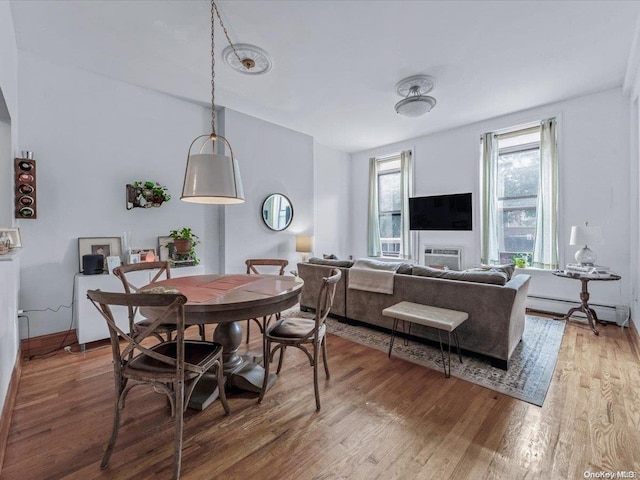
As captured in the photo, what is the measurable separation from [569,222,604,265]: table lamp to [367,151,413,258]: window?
8.33 feet

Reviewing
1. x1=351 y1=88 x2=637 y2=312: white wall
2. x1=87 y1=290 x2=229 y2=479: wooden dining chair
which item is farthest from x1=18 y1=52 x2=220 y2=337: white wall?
x1=351 y1=88 x2=637 y2=312: white wall

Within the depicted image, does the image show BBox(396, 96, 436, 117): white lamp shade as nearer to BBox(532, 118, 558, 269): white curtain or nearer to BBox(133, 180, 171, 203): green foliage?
BBox(532, 118, 558, 269): white curtain

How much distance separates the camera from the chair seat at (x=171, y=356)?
1492 mm

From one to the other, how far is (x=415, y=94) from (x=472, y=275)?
7.57ft

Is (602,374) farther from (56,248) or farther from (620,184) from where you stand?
(56,248)

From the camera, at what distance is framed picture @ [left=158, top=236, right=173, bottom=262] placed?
364cm

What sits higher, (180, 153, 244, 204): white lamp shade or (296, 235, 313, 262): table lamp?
(180, 153, 244, 204): white lamp shade

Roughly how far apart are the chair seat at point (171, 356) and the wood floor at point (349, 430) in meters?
0.47

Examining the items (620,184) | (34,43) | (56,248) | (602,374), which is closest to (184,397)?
(56,248)

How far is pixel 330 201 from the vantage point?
6109 mm

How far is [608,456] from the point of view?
1518 millimetres

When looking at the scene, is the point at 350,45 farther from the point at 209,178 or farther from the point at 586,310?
the point at 586,310

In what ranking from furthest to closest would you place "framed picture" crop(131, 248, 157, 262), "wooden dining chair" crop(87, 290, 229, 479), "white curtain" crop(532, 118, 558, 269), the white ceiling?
"white curtain" crop(532, 118, 558, 269)
"framed picture" crop(131, 248, 157, 262)
the white ceiling
"wooden dining chair" crop(87, 290, 229, 479)

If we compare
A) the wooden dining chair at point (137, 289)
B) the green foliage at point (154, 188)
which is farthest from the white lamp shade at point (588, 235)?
the green foliage at point (154, 188)
